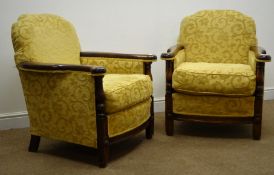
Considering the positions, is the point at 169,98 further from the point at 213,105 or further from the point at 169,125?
the point at 213,105

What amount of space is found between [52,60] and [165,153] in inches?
35.9

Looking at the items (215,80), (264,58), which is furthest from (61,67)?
(264,58)

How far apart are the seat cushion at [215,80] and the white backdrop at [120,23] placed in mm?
717

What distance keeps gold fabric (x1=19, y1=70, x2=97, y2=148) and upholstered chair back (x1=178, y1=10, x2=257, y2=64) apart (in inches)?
45.2

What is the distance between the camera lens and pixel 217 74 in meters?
2.24

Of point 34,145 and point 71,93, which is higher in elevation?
point 71,93

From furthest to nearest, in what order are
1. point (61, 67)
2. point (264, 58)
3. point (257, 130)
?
1. point (257, 130)
2. point (264, 58)
3. point (61, 67)

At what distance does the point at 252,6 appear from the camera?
3178 millimetres

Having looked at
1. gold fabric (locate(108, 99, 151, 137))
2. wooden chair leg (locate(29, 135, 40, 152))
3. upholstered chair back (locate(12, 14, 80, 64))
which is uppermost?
upholstered chair back (locate(12, 14, 80, 64))

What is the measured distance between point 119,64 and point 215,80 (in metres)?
0.65

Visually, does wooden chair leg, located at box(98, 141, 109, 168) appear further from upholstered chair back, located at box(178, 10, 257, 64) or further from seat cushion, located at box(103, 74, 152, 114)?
upholstered chair back, located at box(178, 10, 257, 64)

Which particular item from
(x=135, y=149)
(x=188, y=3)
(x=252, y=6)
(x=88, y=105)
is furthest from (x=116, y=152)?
(x=252, y=6)

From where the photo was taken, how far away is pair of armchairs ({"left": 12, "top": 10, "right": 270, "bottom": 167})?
76.0 inches

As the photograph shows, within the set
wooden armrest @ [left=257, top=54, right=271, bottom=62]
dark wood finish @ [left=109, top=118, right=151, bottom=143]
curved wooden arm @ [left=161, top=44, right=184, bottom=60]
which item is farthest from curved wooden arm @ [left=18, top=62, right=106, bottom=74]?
wooden armrest @ [left=257, top=54, right=271, bottom=62]
